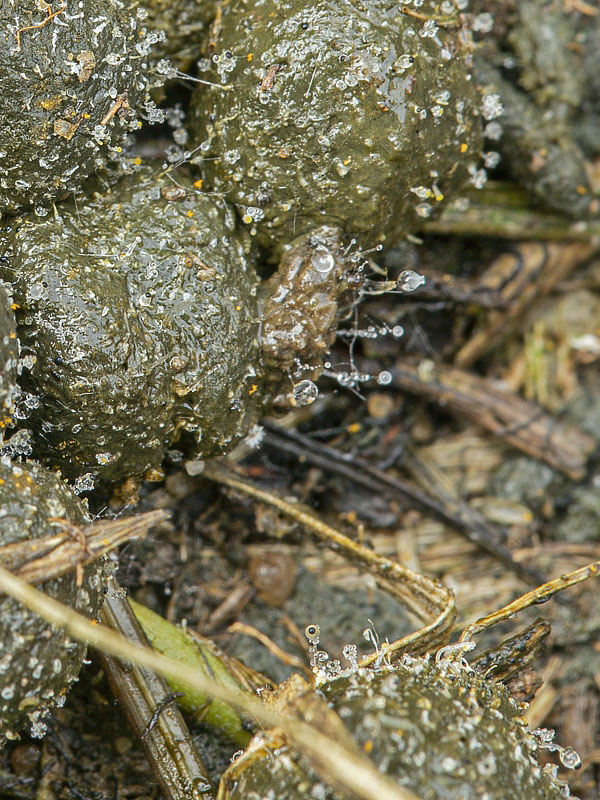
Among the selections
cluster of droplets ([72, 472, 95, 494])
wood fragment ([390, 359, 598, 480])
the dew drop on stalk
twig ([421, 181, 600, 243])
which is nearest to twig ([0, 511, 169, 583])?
cluster of droplets ([72, 472, 95, 494])

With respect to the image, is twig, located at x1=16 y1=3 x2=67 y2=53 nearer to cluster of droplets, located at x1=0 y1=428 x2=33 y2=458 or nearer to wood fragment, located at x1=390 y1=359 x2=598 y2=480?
cluster of droplets, located at x1=0 y1=428 x2=33 y2=458

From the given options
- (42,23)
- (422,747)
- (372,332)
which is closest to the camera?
(422,747)

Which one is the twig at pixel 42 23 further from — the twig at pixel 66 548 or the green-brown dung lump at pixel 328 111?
the twig at pixel 66 548

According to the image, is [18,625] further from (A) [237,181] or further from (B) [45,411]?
(A) [237,181]

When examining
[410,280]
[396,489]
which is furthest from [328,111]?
[396,489]

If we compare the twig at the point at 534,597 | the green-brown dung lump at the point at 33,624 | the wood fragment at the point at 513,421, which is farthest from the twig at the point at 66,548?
the wood fragment at the point at 513,421

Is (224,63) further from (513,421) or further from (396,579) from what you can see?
(513,421)

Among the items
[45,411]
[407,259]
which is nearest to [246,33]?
[407,259]

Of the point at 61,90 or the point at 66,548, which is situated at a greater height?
the point at 61,90
